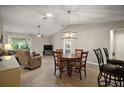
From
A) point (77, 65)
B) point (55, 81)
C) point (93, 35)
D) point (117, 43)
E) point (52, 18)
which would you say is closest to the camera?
point (55, 81)

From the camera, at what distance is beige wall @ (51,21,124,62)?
485 cm

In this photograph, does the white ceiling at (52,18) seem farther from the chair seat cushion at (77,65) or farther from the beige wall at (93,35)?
the chair seat cushion at (77,65)

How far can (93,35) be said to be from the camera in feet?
18.2

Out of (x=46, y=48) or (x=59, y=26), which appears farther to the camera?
(x=46, y=48)

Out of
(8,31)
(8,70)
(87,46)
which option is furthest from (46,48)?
(8,70)

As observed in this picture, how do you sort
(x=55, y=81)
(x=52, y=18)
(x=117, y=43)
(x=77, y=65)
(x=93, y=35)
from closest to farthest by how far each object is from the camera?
(x=55, y=81) < (x=77, y=65) < (x=117, y=43) < (x=52, y=18) < (x=93, y=35)

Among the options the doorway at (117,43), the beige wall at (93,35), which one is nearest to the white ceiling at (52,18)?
the beige wall at (93,35)

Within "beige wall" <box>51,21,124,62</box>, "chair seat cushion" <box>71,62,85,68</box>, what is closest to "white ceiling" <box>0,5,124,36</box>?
"beige wall" <box>51,21,124,62</box>

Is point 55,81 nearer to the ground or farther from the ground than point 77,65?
nearer to the ground

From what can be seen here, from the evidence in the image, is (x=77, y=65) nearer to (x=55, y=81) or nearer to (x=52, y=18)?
(x=55, y=81)

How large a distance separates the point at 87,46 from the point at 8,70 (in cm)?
500

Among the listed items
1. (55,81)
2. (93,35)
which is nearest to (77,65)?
(55,81)
